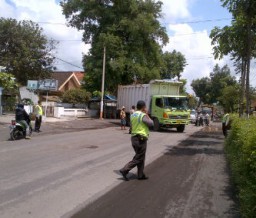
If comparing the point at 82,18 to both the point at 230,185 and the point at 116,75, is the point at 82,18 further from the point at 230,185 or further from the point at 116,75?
the point at 230,185

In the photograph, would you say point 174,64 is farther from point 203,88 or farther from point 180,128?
point 180,128

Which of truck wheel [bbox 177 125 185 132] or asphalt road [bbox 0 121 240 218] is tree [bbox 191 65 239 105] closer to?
truck wheel [bbox 177 125 185 132]

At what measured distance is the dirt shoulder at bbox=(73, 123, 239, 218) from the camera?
6656 millimetres

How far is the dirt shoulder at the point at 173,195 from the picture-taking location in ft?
21.8

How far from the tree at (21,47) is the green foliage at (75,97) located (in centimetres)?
706

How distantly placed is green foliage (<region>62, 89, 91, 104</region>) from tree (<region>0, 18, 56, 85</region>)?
7.06m

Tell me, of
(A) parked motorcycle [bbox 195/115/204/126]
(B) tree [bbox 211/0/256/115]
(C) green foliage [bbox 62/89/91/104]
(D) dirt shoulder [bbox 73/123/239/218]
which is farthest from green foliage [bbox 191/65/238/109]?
(D) dirt shoulder [bbox 73/123/239/218]

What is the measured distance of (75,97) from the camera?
47.0 m

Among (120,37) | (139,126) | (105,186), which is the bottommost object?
(105,186)

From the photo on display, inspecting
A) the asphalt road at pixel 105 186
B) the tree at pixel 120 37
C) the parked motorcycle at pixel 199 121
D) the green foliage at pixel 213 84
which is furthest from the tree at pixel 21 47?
the green foliage at pixel 213 84

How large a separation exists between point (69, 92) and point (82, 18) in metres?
8.30

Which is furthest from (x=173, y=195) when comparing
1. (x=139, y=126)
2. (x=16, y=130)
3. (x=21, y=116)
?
(x=21, y=116)

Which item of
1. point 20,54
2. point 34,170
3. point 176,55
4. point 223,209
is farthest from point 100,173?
point 176,55

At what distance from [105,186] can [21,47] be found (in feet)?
106
